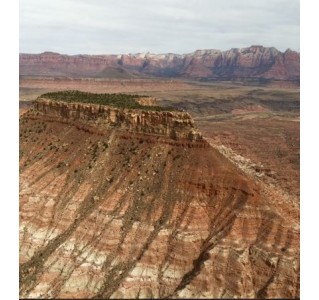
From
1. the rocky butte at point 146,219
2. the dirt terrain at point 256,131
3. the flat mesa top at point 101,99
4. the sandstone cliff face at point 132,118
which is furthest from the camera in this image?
the dirt terrain at point 256,131

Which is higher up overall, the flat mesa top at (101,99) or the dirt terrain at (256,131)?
the flat mesa top at (101,99)

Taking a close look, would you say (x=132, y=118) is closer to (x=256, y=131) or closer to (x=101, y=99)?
(x=101, y=99)

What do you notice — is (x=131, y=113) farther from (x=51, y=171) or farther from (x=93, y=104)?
(x=51, y=171)

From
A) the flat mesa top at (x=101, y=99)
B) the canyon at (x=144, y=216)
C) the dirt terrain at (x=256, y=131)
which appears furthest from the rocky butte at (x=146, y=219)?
the dirt terrain at (x=256, y=131)

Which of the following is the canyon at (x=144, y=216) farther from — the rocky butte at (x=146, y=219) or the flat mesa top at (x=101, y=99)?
the flat mesa top at (x=101, y=99)

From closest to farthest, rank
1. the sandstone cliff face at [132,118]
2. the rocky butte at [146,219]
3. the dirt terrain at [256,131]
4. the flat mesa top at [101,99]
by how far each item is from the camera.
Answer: the rocky butte at [146,219] < the sandstone cliff face at [132,118] < the flat mesa top at [101,99] < the dirt terrain at [256,131]

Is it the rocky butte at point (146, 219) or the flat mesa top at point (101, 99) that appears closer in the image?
the rocky butte at point (146, 219)

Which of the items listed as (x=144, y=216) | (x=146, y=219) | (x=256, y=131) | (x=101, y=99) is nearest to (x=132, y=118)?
(x=101, y=99)
